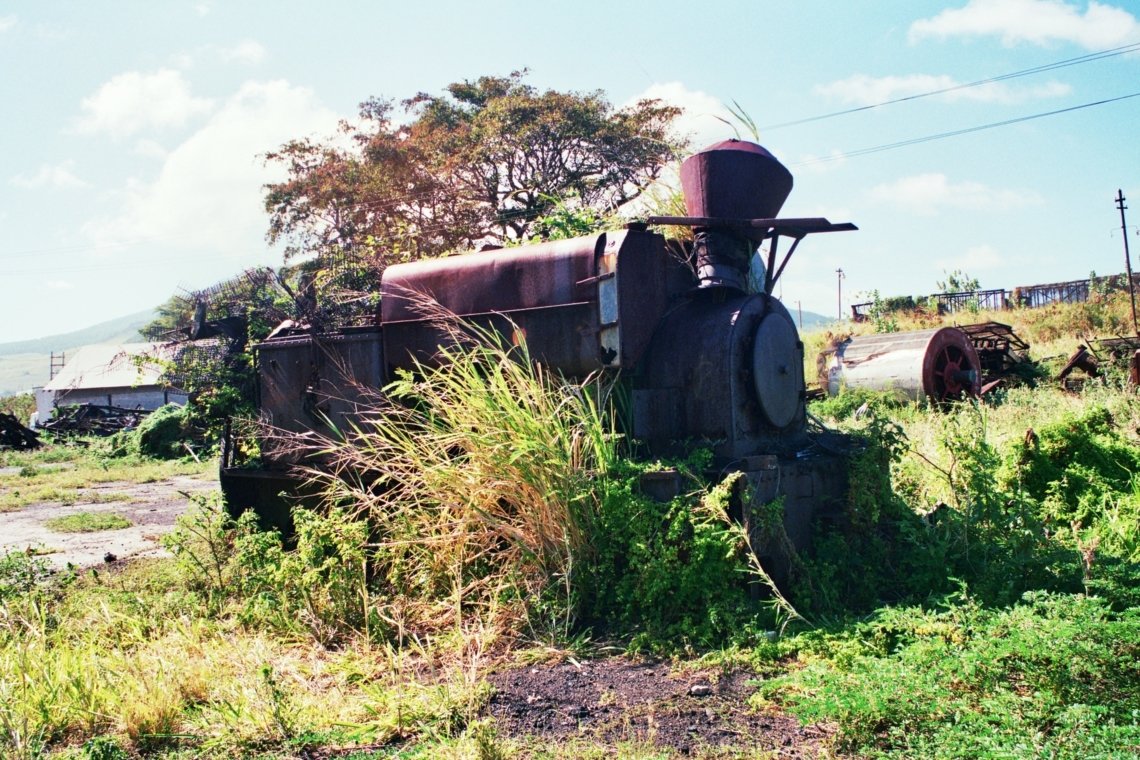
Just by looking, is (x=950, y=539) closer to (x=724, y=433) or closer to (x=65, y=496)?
(x=724, y=433)

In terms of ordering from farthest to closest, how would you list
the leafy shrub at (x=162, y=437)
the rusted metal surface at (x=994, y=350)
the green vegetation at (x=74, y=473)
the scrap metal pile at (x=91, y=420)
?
the scrap metal pile at (x=91, y=420), the leafy shrub at (x=162, y=437), the rusted metal surface at (x=994, y=350), the green vegetation at (x=74, y=473)

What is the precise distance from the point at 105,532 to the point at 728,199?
8648mm

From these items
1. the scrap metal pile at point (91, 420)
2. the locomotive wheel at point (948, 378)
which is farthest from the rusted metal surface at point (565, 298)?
the scrap metal pile at point (91, 420)

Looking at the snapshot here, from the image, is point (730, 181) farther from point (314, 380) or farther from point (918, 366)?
point (918, 366)

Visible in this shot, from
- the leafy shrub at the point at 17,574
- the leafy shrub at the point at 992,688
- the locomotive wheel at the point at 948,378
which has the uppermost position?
the locomotive wheel at the point at 948,378

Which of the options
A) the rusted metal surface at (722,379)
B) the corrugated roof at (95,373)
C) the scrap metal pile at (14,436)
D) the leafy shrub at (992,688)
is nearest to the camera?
the leafy shrub at (992,688)

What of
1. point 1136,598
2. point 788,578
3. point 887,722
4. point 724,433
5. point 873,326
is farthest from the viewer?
point 873,326

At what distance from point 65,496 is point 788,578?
1376cm

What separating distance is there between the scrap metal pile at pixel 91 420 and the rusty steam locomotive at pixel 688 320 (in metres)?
28.8

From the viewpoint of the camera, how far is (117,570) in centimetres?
800

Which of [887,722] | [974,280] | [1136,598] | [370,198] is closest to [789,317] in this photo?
[1136,598]

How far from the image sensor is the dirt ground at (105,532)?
9.18 m

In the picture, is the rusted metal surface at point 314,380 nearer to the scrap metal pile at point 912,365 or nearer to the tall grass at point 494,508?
the tall grass at point 494,508

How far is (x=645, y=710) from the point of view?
161 inches
